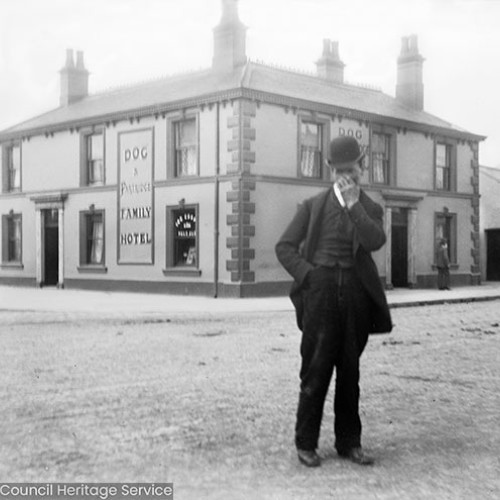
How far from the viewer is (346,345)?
4.94 meters

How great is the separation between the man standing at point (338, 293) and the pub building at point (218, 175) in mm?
16670

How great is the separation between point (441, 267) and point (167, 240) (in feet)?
30.4

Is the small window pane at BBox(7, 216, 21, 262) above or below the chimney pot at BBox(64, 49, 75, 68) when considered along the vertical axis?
below

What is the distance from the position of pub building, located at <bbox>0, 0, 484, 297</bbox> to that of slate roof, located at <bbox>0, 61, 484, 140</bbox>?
79 millimetres

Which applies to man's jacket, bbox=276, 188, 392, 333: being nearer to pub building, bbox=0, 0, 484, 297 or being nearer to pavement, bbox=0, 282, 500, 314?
pavement, bbox=0, 282, 500, 314

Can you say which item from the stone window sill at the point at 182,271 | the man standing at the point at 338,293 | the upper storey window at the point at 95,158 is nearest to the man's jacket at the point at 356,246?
the man standing at the point at 338,293

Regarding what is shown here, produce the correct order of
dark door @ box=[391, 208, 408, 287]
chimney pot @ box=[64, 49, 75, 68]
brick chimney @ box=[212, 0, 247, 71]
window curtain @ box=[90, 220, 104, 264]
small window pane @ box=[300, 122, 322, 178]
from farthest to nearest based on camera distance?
chimney pot @ box=[64, 49, 75, 68]
dark door @ box=[391, 208, 408, 287]
window curtain @ box=[90, 220, 104, 264]
brick chimney @ box=[212, 0, 247, 71]
small window pane @ box=[300, 122, 322, 178]

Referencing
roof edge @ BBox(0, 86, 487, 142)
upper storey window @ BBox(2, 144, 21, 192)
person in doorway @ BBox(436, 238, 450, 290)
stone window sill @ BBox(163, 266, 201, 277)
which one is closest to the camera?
roof edge @ BBox(0, 86, 487, 142)

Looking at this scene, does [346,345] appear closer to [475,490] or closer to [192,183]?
[475,490]

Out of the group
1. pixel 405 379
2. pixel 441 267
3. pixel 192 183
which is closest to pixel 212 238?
pixel 192 183

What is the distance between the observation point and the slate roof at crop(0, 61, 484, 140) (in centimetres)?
2317

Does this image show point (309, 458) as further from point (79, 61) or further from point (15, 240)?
point (79, 61)

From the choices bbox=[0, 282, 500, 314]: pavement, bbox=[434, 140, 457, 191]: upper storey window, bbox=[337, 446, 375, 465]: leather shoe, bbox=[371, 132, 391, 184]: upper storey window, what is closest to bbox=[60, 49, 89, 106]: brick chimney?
bbox=[0, 282, 500, 314]: pavement

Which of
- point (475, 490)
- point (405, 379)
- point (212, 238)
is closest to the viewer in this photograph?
point (475, 490)
